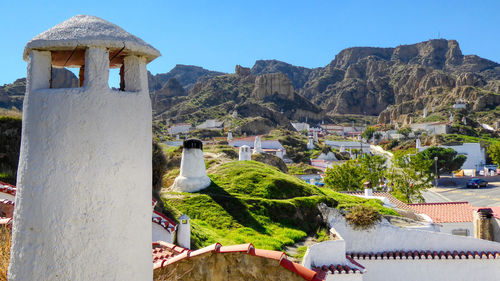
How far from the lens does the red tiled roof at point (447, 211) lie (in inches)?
861

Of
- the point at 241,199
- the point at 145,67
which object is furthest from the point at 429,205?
the point at 145,67

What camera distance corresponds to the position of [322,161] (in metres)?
67.9

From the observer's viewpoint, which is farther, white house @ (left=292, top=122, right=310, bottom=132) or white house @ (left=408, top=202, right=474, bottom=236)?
white house @ (left=292, top=122, right=310, bottom=132)

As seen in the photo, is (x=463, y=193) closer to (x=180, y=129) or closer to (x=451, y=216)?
(x=451, y=216)

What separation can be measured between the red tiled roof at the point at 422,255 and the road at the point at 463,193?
85.6 ft

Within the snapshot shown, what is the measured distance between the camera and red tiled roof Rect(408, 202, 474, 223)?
21.9m

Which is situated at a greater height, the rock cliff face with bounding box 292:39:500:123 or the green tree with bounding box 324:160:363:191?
the rock cliff face with bounding box 292:39:500:123

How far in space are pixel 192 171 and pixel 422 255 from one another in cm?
1133

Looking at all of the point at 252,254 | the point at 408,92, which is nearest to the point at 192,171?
the point at 252,254

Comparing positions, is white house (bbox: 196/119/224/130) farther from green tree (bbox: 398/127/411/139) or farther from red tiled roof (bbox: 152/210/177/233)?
red tiled roof (bbox: 152/210/177/233)

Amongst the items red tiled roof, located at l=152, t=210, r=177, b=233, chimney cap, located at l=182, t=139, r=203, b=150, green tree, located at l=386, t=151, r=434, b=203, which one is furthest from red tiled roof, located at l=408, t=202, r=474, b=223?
red tiled roof, located at l=152, t=210, r=177, b=233

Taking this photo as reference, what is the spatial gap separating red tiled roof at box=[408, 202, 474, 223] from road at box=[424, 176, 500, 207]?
1711cm

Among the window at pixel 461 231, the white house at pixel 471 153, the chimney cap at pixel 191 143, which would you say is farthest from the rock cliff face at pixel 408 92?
the chimney cap at pixel 191 143

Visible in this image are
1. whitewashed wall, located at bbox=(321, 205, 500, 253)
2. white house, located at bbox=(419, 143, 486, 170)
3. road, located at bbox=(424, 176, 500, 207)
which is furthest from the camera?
white house, located at bbox=(419, 143, 486, 170)
